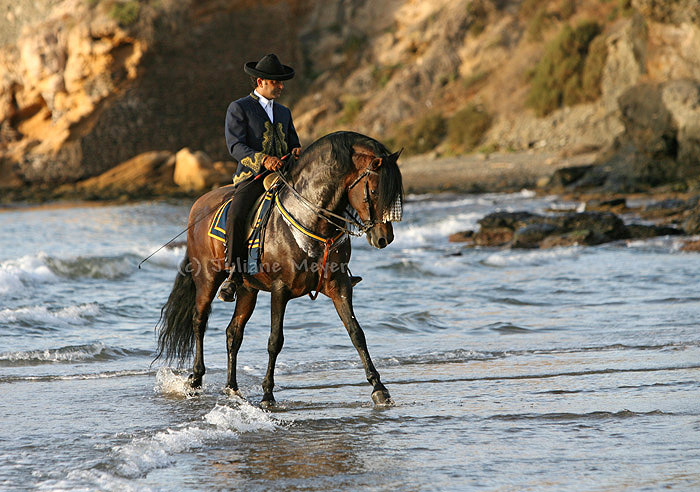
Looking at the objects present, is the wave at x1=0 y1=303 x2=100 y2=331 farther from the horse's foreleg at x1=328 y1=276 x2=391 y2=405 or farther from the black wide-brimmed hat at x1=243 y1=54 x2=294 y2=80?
the horse's foreleg at x1=328 y1=276 x2=391 y2=405

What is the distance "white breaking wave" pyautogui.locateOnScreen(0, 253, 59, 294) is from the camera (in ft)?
41.8

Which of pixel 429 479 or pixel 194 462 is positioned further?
pixel 194 462

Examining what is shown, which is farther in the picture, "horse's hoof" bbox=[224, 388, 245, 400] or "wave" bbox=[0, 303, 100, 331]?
"wave" bbox=[0, 303, 100, 331]

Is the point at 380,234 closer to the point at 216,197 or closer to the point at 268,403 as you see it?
the point at 268,403

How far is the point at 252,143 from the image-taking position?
6.84 metres

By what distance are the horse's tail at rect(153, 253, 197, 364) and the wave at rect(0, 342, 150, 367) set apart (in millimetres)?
1047

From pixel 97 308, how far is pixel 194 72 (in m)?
37.2

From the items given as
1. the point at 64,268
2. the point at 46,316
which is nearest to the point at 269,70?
the point at 46,316

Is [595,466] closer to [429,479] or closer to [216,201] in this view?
[429,479]

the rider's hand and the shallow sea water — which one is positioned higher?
the rider's hand

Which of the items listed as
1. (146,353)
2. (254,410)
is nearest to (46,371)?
(146,353)

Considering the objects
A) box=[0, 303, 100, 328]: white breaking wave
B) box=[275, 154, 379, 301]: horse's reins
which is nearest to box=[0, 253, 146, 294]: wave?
box=[0, 303, 100, 328]: white breaking wave

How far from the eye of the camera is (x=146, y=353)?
8695mm

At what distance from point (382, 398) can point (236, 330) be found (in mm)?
1424
